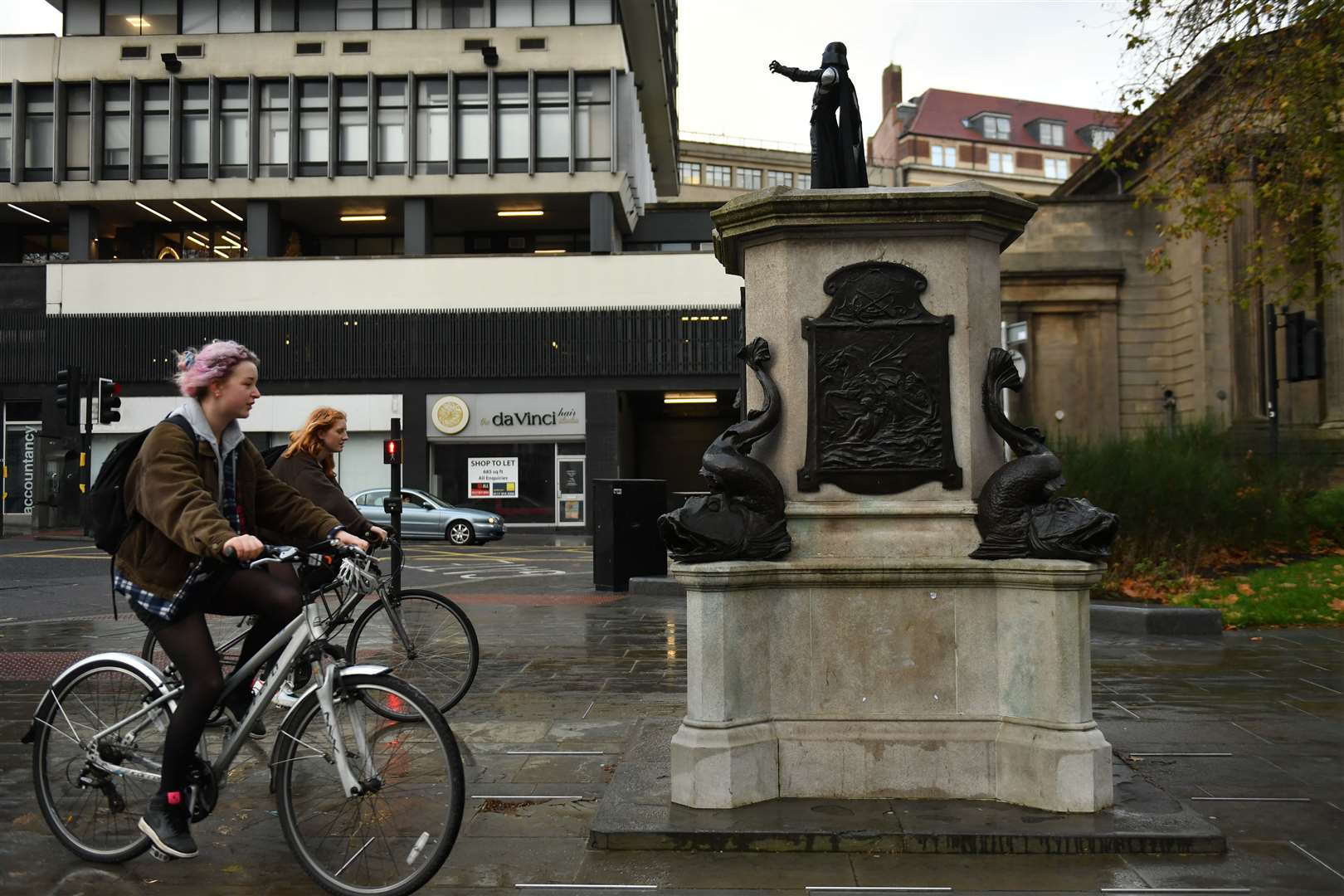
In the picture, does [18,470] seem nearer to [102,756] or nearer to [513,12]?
[513,12]

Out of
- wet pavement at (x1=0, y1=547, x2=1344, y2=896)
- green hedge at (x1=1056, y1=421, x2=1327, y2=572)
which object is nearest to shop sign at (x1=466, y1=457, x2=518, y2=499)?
green hedge at (x1=1056, y1=421, x2=1327, y2=572)

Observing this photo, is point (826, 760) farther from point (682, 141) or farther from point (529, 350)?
point (682, 141)

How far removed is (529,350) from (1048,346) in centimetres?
1544

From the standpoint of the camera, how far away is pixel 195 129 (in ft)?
124

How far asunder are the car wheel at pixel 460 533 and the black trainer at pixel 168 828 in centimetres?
2547

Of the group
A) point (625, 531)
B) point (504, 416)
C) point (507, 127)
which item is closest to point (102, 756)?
point (625, 531)

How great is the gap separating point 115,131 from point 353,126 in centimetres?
772

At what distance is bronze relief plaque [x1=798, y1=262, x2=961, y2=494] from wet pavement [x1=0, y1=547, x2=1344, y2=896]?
1.65m

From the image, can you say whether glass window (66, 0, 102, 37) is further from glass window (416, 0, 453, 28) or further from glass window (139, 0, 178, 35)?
glass window (416, 0, 453, 28)

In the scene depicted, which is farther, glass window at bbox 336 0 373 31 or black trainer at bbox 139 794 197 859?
glass window at bbox 336 0 373 31

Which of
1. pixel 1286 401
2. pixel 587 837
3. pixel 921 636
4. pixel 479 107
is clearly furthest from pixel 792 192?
pixel 479 107

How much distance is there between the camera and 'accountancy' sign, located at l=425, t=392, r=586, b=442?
36.5 m

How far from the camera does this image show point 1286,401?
1065 inches

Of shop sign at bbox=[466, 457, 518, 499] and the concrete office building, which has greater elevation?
the concrete office building
